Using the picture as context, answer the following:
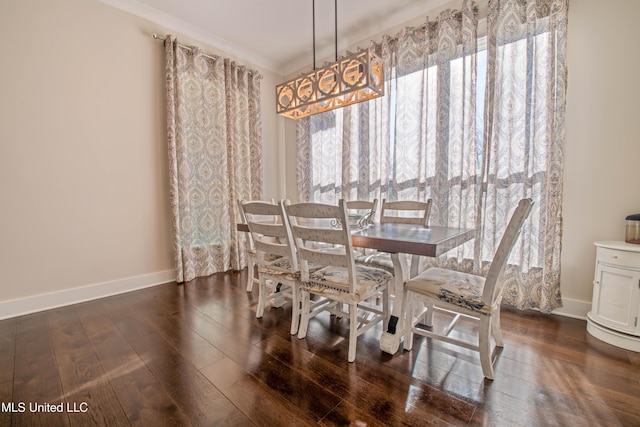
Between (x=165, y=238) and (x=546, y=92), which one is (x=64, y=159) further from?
(x=546, y=92)

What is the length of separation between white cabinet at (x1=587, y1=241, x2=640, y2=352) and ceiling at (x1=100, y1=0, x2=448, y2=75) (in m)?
2.66

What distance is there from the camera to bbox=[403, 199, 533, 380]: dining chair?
1.35 metres

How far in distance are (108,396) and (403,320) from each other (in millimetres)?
1712

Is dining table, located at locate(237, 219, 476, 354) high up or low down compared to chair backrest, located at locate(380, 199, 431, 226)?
down

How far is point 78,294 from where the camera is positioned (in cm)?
261

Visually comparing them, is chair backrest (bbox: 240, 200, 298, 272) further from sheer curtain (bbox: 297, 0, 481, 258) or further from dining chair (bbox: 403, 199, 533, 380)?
sheer curtain (bbox: 297, 0, 481, 258)

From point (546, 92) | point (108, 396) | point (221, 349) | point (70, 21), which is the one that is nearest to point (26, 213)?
point (70, 21)

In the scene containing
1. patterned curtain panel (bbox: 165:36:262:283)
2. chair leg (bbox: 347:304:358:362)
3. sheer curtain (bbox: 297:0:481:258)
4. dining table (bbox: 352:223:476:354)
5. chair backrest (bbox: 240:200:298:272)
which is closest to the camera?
dining table (bbox: 352:223:476:354)

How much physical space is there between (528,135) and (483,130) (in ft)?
1.12

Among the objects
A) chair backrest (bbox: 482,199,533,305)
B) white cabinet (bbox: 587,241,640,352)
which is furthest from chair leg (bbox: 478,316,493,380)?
white cabinet (bbox: 587,241,640,352)

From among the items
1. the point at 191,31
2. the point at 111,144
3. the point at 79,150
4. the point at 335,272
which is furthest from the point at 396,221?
the point at 191,31

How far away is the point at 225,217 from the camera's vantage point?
11.9ft

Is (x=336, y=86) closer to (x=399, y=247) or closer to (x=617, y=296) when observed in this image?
(x=399, y=247)

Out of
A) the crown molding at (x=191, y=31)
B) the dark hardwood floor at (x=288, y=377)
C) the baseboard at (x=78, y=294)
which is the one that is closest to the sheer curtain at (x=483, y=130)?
the dark hardwood floor at (x=288, y=377)
